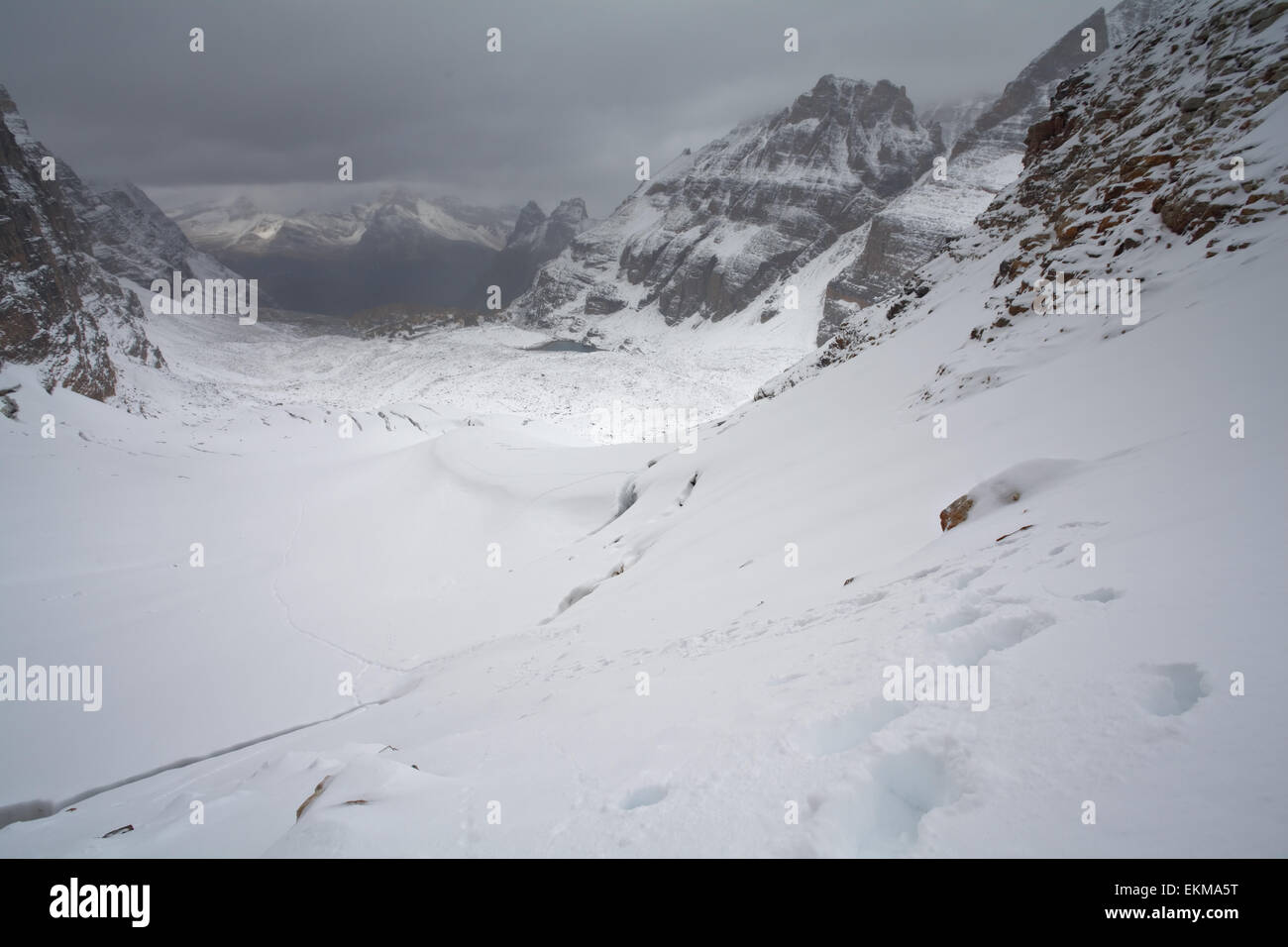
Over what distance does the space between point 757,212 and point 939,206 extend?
5644 centimetres

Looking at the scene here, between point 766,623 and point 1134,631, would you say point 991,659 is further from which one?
point 766,623

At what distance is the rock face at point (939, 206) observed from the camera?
8262 cm

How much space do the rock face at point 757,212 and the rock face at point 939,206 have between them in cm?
2519

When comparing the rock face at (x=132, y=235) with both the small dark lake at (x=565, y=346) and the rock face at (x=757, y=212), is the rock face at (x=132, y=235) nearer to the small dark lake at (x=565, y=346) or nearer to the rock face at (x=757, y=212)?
the rock face at (x=757, y=212)

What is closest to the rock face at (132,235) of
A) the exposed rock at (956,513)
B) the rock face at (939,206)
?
the rock face at (939,206)

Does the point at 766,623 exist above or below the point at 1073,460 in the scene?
below

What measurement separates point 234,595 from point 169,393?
215 feet

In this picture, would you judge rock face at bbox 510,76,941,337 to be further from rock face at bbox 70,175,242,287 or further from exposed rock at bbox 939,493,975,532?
exposed rock at bbox 939,493,975,532

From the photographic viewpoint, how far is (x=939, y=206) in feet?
280

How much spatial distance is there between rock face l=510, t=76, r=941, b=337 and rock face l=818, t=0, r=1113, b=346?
992 inches

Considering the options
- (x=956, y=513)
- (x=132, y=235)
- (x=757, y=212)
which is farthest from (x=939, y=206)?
(x=132, y=235)
